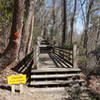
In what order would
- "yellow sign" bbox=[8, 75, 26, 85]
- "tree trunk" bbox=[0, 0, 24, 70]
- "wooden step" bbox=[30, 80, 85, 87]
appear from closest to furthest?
"yellow sign" bbox=[8, 75, 26, 85] → "wooden step" bbox=[30, 80, 85, 87] → "tree trunk" bbox=[0, 0, 24, 70]

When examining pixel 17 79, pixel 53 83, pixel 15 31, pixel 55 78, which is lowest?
pixel 53 83

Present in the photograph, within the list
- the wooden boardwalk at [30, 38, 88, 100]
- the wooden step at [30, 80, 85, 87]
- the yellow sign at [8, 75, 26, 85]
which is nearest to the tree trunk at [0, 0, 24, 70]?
the wooden boardwalk at [30, 38, 88, 100]

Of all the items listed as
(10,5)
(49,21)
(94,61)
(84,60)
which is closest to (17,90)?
(10,5)

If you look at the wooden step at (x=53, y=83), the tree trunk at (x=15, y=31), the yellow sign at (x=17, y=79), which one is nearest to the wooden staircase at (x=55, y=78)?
the wooden step at (x=53, y=83)

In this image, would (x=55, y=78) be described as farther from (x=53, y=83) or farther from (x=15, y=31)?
(x=15, y=31)

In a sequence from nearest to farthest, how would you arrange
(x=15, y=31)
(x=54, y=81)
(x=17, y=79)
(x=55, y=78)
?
(x=17, y=79) < (x=54, y=81) < (x=55, y=78) < (x=15, y=31)

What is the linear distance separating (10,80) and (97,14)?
20.4 metres

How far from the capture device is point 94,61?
513 inches

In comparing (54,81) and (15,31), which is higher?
(15,31)

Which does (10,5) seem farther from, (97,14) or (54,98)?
(97,14)

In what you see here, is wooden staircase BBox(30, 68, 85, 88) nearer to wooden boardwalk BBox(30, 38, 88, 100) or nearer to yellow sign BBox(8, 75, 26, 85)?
wooden boardwalk BBox(30, 38, 88, 100)

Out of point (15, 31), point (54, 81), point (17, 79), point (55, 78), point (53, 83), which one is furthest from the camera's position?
point (15, 31)

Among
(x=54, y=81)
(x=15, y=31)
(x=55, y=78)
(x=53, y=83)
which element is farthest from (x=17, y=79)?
(x=15, y=31)

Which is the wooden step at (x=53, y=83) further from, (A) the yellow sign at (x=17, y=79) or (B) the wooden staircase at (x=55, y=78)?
(A) the yellow sign at (x=17, y=79)
